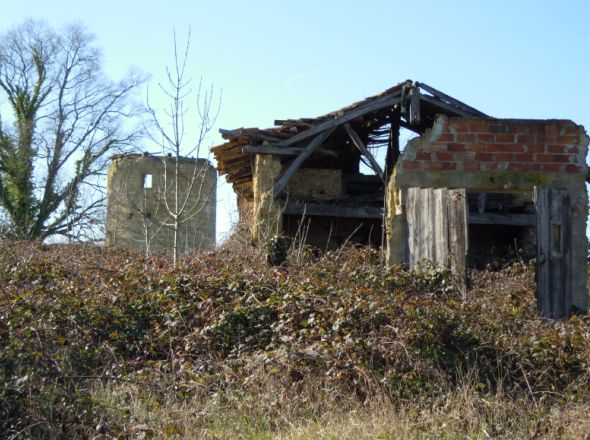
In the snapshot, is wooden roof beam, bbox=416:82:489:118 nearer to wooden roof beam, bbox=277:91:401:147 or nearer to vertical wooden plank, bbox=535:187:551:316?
wooden roof beam, bbox=277:91:401:147

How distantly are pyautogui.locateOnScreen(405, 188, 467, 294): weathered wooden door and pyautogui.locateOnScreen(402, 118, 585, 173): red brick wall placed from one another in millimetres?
595

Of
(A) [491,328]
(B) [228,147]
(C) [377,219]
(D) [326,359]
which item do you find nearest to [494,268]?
(C) [377,219]

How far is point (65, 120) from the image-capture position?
3083 cm

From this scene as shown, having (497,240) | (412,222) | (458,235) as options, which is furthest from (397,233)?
(497,240)

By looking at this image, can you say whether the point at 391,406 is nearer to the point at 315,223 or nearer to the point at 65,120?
the point at 315,223

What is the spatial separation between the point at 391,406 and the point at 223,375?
1431 millimetres

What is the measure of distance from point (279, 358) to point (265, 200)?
24.3 ft

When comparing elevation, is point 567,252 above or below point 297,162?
below

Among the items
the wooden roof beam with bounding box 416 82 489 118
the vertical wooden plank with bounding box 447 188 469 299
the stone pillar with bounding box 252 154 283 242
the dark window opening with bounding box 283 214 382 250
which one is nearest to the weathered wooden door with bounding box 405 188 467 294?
the vertical wooden plank with bounding box 447 188 469 299

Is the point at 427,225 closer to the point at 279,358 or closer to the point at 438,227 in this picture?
the point at 438,227

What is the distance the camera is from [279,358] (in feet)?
21.2

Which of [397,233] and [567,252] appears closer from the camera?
[567,252]

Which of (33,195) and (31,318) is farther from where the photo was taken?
(33,195)

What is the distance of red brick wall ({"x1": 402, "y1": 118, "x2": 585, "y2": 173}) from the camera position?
33.3 feet
